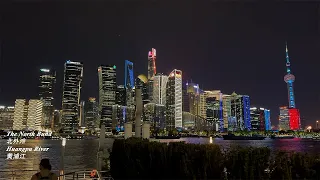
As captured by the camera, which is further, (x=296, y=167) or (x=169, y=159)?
(x=169, y=159)

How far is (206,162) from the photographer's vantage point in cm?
942

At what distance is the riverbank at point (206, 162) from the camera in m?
8.10

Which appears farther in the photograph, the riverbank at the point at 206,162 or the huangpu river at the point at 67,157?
the huangpu river at the point at 67,157

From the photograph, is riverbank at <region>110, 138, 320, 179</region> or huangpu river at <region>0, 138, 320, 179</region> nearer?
riverbank at <region>110, 138, 320, 179</region>

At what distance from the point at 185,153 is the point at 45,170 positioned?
5.89 metres

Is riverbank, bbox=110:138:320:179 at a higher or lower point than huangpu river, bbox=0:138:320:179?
higher

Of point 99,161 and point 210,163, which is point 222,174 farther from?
point 99,161

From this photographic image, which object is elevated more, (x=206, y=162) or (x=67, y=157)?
(x=206, y=162)

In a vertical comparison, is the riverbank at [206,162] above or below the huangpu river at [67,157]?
above

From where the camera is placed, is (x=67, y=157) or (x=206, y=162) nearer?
(x=206, y=162)

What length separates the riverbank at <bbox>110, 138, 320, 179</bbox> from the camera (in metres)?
8.10

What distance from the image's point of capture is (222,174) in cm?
912

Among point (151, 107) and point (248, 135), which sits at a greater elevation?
point (151, 107)

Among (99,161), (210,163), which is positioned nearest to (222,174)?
(210,163)
